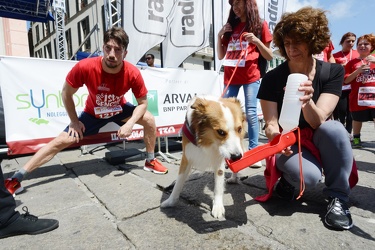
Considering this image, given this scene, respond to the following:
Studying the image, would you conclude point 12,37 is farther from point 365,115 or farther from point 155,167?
point 365,115

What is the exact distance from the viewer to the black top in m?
1.77

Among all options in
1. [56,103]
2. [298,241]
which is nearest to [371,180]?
[298,241]

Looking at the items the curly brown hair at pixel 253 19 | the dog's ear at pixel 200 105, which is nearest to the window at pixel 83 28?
the curly brown hair at pixel 253 19

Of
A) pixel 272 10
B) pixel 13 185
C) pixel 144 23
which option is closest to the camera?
pixel 13 185

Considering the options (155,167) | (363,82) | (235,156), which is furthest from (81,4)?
(235,156)

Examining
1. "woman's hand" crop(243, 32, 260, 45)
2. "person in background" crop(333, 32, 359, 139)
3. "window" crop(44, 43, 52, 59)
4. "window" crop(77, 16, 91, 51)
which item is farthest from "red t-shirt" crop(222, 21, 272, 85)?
"window" crop(44, 43, 52, 59)

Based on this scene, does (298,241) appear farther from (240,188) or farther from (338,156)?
(240,188)

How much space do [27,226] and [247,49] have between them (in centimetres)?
260

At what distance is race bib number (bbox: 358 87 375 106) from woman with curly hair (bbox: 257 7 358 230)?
2.19 metres

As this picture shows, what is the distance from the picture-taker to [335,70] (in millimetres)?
1799

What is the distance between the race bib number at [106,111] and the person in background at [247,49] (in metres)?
1.28

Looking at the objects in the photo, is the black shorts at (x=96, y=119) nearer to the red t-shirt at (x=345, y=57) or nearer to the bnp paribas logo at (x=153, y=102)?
the bnp paribas logo at (x=153, y=102)

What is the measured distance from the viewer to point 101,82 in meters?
2.70

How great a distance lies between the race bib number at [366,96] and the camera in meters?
3.46
